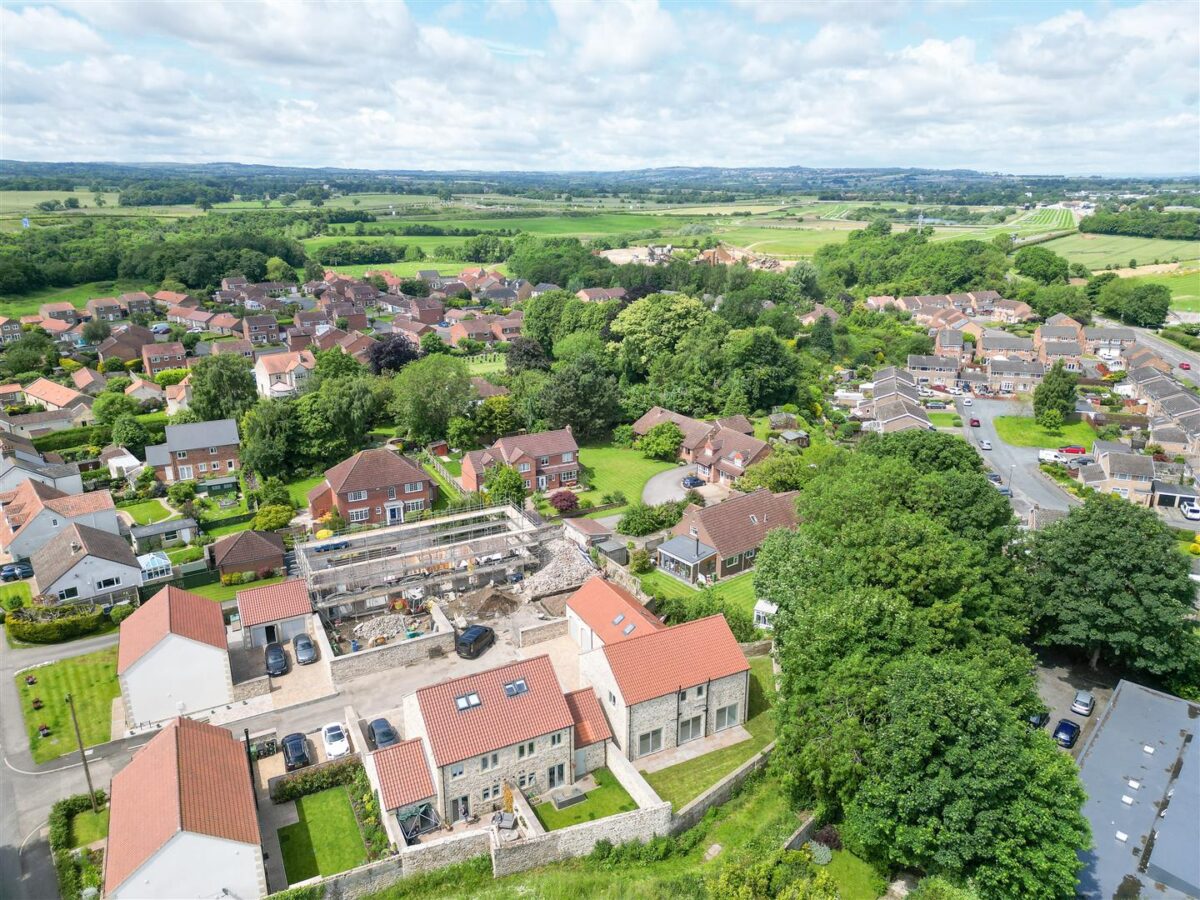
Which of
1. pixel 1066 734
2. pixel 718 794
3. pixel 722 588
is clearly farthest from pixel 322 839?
pixel 1066 734

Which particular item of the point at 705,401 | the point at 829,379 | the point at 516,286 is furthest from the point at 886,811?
the point at 516,286

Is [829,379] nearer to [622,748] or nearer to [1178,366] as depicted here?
[1178,366]

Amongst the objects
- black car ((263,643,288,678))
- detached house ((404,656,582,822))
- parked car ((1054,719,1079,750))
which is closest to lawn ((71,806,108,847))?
black car ((263,643,288,678))

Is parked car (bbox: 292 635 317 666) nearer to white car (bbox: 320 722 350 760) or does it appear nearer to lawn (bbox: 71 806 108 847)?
white car (bbox: 320 722 350 760)

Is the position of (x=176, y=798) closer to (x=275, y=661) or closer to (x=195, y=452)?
(x=275, y=661)

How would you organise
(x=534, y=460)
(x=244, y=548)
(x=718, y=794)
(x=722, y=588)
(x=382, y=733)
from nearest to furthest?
(x=718, y=794), (x=382, y=733), (x=722, y=588), (x=244, y=548), (x=534, y=460)

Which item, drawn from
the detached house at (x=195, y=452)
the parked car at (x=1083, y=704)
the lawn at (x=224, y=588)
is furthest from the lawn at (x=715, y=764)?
the detached house at (x=195, y=452)
